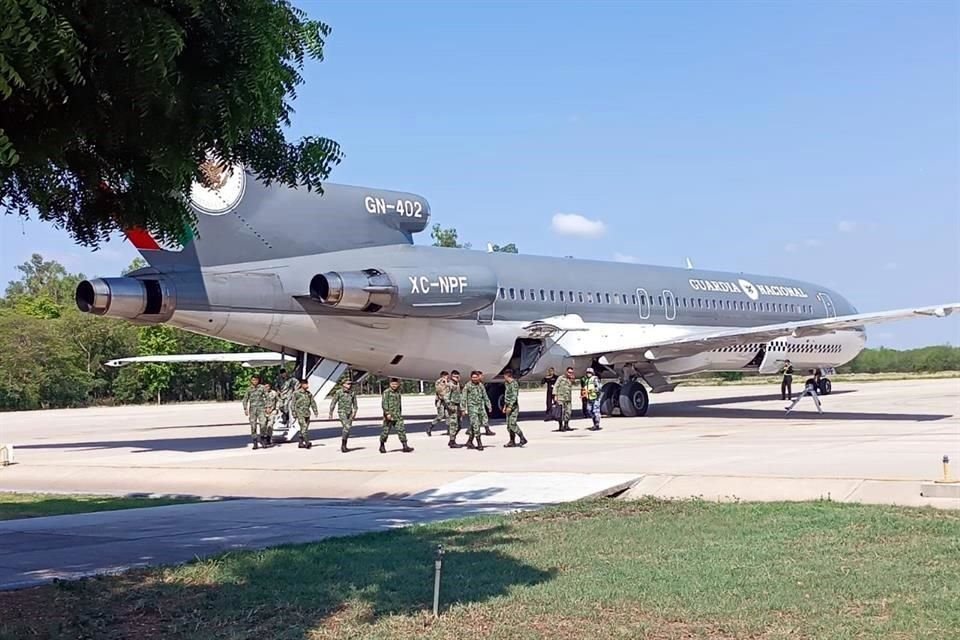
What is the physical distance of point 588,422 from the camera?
30.7 metres

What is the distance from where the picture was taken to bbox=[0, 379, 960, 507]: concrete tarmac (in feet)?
48.7

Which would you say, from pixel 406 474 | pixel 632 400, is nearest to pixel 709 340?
pixel 632 400

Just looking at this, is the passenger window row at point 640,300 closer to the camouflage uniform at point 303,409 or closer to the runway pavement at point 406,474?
the runway pavement at point 406,474

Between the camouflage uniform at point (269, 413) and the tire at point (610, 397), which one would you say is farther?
the tire at point (610, 397)

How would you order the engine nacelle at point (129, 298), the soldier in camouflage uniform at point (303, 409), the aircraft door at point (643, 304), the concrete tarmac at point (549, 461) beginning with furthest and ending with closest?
the aircraft door at point (643, 304) < the soldier in camouflage uniform at point (303, 409) < the engine nacelle at point (129, 298) < the concrete tarmac at point (549, 461)

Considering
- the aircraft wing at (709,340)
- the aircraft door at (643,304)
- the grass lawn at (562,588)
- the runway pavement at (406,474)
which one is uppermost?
the aircraft door at (643,304)

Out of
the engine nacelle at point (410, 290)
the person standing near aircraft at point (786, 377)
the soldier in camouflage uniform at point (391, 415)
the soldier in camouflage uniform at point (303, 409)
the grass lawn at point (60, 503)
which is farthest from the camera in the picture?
the person standing near aircraft at point (786, 377)

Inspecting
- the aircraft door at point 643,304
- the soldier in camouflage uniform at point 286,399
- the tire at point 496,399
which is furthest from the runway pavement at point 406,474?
the aircraft door at point 643,304

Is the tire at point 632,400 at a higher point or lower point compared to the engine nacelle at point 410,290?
lower

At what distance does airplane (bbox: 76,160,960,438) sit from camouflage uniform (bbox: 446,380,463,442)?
2.60 m

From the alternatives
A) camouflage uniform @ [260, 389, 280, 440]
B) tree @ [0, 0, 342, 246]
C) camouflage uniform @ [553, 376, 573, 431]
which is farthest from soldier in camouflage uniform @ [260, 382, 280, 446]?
tree @ [0, 0, 342, 246]

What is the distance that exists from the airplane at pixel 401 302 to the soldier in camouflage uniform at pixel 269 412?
104cm

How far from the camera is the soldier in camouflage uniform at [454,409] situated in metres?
23.3

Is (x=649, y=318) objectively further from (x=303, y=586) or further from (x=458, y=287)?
(x=303, y=586)
